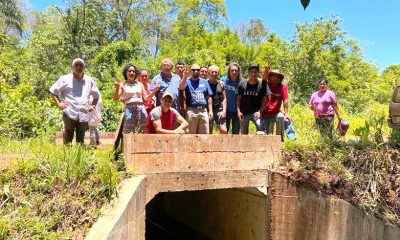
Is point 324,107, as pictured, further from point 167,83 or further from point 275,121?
point 167,83

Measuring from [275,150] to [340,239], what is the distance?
1.76m

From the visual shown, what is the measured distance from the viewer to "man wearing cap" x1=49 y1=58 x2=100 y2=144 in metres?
6.29

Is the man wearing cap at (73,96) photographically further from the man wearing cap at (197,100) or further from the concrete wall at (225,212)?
the concrete wall at (225,212)

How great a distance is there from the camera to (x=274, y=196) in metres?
7.09

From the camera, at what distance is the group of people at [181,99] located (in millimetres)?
6348

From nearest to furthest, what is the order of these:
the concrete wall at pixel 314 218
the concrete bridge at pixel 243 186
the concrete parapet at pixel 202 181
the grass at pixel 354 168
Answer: the concrete bridge at pixel 243 186
the concrete parapet at pixel 202 181
the concrete wall at pixel 314 218
the grass at pixel 354 168

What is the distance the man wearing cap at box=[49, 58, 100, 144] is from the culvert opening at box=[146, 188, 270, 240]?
3.28m

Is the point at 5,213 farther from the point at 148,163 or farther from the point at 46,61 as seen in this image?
the point at 46,61

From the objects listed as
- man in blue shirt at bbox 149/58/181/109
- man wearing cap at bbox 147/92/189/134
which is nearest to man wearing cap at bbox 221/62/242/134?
man in blue shirt at bbox 149/58/181/109

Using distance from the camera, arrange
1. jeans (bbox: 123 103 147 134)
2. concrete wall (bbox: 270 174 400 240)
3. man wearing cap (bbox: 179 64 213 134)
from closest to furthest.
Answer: concrete wall (bbox: 270 174 400 240) < jeans (bbox: 123 103 147 134) < man wearing cap (bbox: 179 64 213 134)

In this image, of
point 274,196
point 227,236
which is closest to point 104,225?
point 274,196

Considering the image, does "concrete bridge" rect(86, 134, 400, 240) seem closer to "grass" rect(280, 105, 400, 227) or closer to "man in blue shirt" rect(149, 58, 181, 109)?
"grass" rect(280, 105, 400, 227)

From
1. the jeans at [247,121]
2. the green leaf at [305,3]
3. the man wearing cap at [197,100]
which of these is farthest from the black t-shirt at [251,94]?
the green leaf at [305,3]

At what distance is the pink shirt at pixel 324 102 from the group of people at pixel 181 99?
0.51 meters
